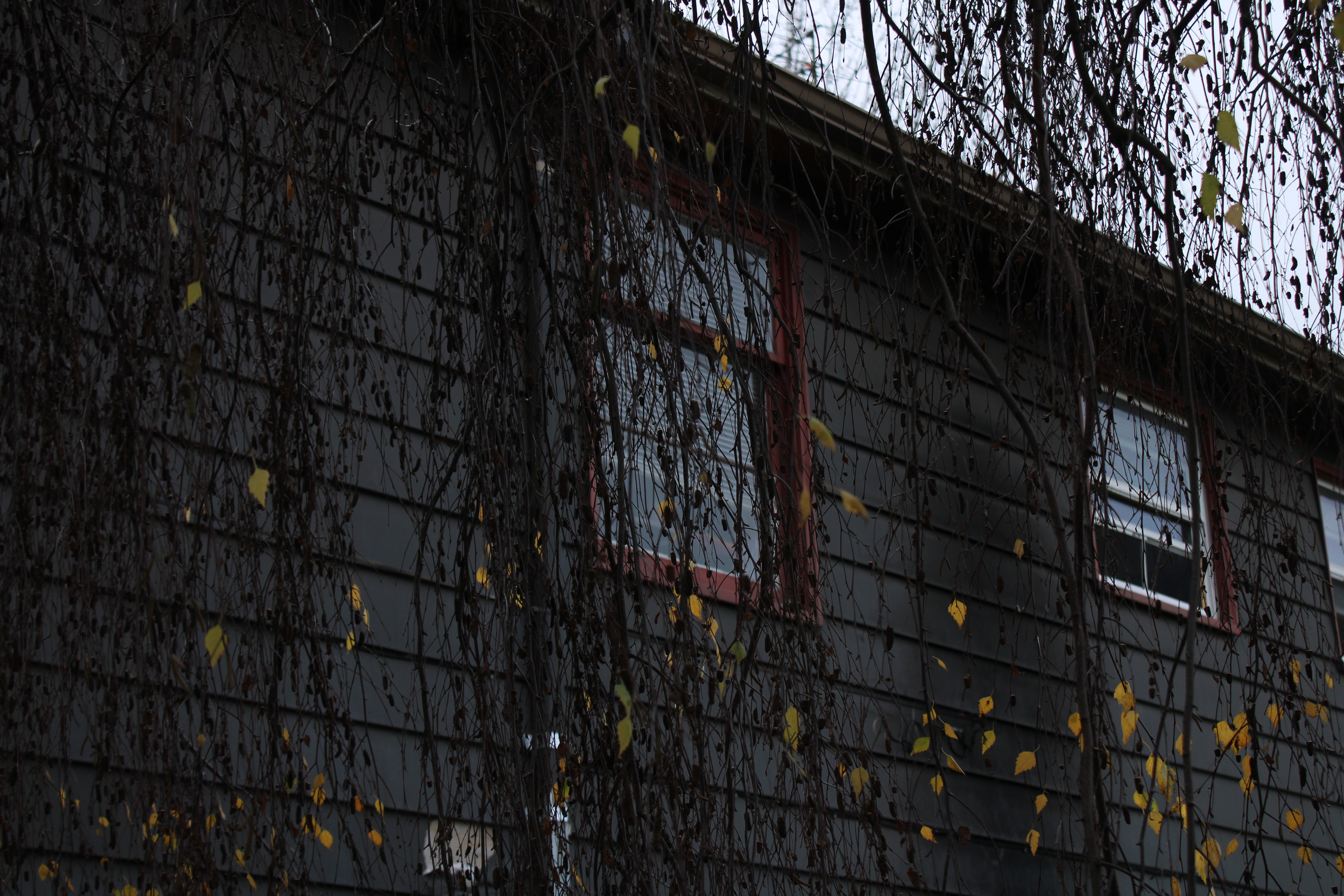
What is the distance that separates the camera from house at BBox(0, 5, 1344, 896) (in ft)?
6.06

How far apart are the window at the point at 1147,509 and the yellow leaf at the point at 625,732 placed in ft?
4.06

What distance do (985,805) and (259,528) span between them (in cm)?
310

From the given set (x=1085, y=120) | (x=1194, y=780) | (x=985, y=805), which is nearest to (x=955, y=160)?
(x=1085, y=120)

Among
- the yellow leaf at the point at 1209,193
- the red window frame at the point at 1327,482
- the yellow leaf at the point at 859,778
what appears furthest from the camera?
the red window frame at the point at 1327,482

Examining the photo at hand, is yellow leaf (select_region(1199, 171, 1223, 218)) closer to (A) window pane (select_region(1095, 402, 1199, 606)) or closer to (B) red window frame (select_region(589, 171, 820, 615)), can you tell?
(B) red window frame (select_region(589, 171, 820, 615))

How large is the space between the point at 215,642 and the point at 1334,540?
6.44m

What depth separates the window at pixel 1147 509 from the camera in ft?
8.95

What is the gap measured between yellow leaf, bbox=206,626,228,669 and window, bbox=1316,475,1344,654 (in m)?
6.13

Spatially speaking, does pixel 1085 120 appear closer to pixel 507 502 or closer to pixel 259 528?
pixel 507 502

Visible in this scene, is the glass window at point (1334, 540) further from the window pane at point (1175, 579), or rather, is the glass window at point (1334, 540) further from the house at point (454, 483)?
the house at point (454, 483)

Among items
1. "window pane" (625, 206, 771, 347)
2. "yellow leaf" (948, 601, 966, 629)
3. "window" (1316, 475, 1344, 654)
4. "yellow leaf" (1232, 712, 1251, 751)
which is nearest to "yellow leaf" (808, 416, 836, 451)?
"window pane" (625, 206, 771, 347)

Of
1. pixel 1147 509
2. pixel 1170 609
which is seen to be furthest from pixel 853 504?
pixel 1170 609

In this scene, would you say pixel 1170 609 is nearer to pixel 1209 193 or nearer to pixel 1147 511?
pixel 1147 511

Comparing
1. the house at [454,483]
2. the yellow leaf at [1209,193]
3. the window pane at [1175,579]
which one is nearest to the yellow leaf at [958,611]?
the house at [454,483]
